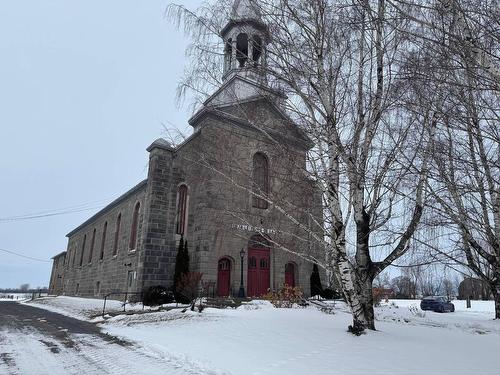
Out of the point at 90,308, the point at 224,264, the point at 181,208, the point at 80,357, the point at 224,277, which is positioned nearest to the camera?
the point at 80,357

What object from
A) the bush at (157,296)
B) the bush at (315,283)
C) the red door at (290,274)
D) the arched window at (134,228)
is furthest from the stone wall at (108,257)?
the bush at (315,283)

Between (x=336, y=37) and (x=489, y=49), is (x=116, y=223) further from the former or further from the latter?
(x=489, y=49)

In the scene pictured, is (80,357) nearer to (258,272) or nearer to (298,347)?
(298,347)

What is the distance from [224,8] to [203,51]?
110cm

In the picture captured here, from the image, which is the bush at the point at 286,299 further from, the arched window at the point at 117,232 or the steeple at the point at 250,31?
the arched window at the point at 117,232

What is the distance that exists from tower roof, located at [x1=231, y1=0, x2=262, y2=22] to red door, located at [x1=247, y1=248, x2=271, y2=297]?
1325 centimetres

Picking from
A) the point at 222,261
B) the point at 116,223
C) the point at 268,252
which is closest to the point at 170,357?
the point at 222,261

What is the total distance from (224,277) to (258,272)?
6.56ft

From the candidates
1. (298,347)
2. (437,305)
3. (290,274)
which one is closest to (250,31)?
(298,347)

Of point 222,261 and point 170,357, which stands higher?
point 222,261

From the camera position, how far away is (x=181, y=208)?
20.3 meters

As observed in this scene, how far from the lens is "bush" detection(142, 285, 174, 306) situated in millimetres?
16562

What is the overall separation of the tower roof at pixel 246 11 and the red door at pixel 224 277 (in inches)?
512

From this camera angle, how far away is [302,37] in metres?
8.80
